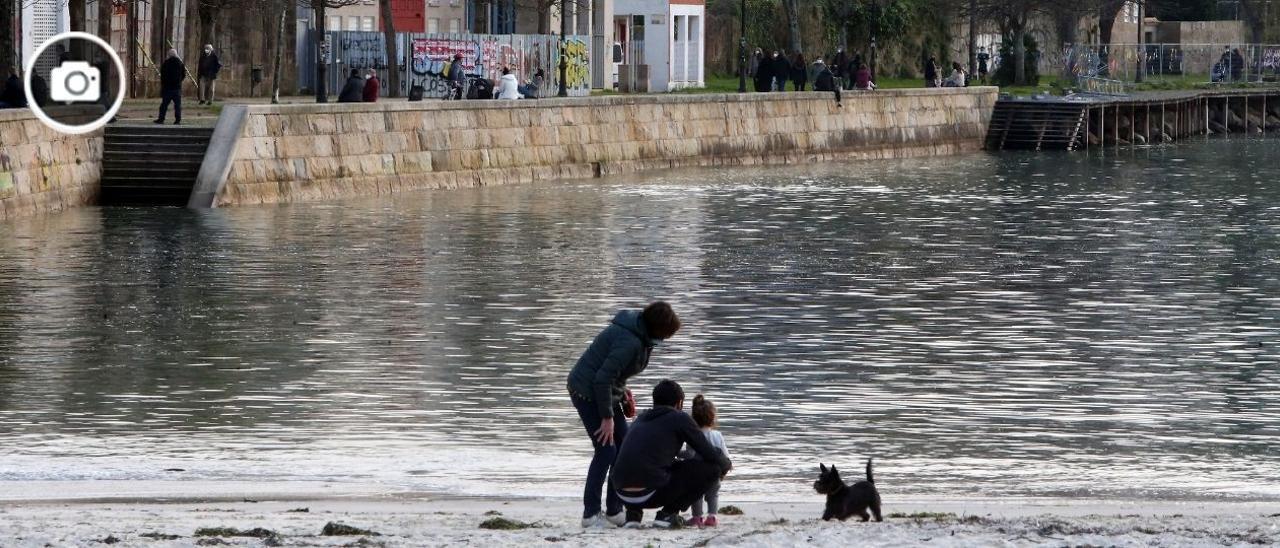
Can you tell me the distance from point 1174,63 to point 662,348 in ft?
219

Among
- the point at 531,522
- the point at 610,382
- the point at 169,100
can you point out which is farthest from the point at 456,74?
the point at 610,382

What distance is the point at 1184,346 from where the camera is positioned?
68.3 feet

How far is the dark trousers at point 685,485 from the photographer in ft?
37.1

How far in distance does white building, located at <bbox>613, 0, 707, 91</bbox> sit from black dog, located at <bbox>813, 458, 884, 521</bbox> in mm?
54877

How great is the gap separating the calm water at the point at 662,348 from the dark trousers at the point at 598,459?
1.60m

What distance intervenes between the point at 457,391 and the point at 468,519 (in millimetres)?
5993

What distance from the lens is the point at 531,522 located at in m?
11.6

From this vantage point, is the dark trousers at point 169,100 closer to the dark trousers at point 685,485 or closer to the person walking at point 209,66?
the person walking at point 209,66

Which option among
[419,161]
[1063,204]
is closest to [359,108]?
[419,161]

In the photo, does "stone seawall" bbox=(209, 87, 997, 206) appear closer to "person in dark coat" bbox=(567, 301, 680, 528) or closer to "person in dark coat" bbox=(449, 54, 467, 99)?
"person in dark coat" bbox=(449, 54, 467, 99)

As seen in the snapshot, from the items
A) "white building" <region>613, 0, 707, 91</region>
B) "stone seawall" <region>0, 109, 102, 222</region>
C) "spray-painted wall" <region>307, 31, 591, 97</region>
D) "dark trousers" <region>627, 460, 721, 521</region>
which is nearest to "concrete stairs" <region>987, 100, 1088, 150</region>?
"white building" <region>613, 0, 707, 91</region>

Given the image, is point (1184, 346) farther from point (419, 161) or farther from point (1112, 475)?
point (419, 161)

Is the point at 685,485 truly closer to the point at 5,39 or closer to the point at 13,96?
the point at 13,96

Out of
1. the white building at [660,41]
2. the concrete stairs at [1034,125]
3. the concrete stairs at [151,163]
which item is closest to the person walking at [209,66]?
the concrete stairs at [151,163]
